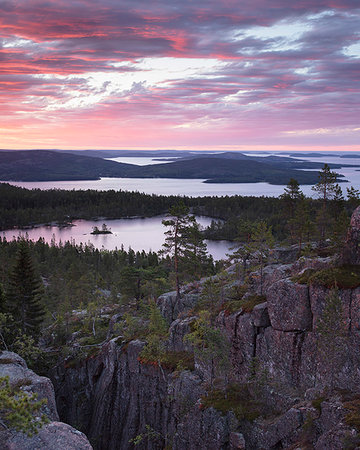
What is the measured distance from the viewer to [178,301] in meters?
49.0

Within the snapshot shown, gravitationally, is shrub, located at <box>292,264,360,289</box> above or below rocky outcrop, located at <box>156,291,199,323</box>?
above

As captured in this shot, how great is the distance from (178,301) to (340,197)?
106ft

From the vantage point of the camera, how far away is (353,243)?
2833 cm

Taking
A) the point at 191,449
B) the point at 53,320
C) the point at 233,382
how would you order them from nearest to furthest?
the point at 191,449 → the point at 233,382 → the point at 53,320

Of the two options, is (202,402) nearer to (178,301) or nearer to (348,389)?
(348,389)

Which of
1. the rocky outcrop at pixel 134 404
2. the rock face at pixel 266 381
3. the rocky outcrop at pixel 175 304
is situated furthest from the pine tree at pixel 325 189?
the rocky outcrop at pixel 134 404

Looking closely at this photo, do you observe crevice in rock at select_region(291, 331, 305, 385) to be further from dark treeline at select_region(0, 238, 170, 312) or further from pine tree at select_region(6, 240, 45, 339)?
pine tree at select_region(6, 240, 45, 339)

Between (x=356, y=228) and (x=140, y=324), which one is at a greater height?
(x=356, y=228)

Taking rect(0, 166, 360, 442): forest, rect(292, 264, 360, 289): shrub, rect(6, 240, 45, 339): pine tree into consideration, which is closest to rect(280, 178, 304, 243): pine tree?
rect(0, 166, 360, 442): forest

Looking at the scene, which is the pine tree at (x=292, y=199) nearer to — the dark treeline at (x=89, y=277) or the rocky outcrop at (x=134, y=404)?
the dark treeline at (x=89, y=277)

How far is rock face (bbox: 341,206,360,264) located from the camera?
1090 inches

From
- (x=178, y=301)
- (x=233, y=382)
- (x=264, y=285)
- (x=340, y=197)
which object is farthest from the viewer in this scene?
(x=340, y=197)

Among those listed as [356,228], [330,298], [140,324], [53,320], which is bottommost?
[53,320]

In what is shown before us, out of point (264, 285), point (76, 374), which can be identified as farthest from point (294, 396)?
point (76, 374)
